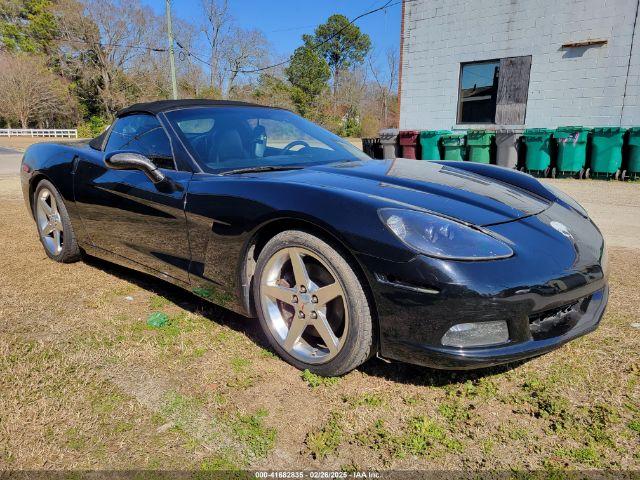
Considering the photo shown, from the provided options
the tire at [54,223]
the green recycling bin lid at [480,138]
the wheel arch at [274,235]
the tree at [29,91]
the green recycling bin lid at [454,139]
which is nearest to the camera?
the wheel arch at [274,235]

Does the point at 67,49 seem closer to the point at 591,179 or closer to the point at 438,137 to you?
the point at 438,137

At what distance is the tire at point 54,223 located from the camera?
3.74 meters

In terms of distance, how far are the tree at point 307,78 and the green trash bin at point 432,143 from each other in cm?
3296

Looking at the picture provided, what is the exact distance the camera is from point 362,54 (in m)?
54.2

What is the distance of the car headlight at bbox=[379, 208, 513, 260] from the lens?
180cm

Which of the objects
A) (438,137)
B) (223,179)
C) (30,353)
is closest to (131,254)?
(30,353)

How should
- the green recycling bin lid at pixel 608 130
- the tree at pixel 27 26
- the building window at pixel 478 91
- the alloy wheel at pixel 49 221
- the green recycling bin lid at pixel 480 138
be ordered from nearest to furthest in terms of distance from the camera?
the alloy wheel at pixel 49 221
the green recycling bin lid at pixel 608 130
the green recycling bin lid at pixel 480 138
the building window at pixel 478 91
the tree at pixel 27 26

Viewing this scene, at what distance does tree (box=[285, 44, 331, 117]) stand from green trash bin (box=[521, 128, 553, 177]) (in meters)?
34.3

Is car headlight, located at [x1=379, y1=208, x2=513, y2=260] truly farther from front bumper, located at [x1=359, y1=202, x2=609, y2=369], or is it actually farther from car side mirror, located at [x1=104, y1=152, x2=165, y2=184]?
car side mirror, located at [x1=104, y1=152, x2=165, y2=184]

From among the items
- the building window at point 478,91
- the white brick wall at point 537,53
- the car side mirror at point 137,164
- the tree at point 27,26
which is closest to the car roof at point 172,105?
the car side mirror at point 137,164

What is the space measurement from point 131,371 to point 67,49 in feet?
164

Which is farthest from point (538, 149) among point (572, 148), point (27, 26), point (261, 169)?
point (27, 26)

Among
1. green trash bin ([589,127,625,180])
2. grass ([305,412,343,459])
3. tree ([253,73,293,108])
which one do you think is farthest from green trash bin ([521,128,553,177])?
tree ([253,73,293,108])

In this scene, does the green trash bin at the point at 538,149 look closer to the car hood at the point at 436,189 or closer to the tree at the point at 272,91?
the car hood at the point at 436,189
